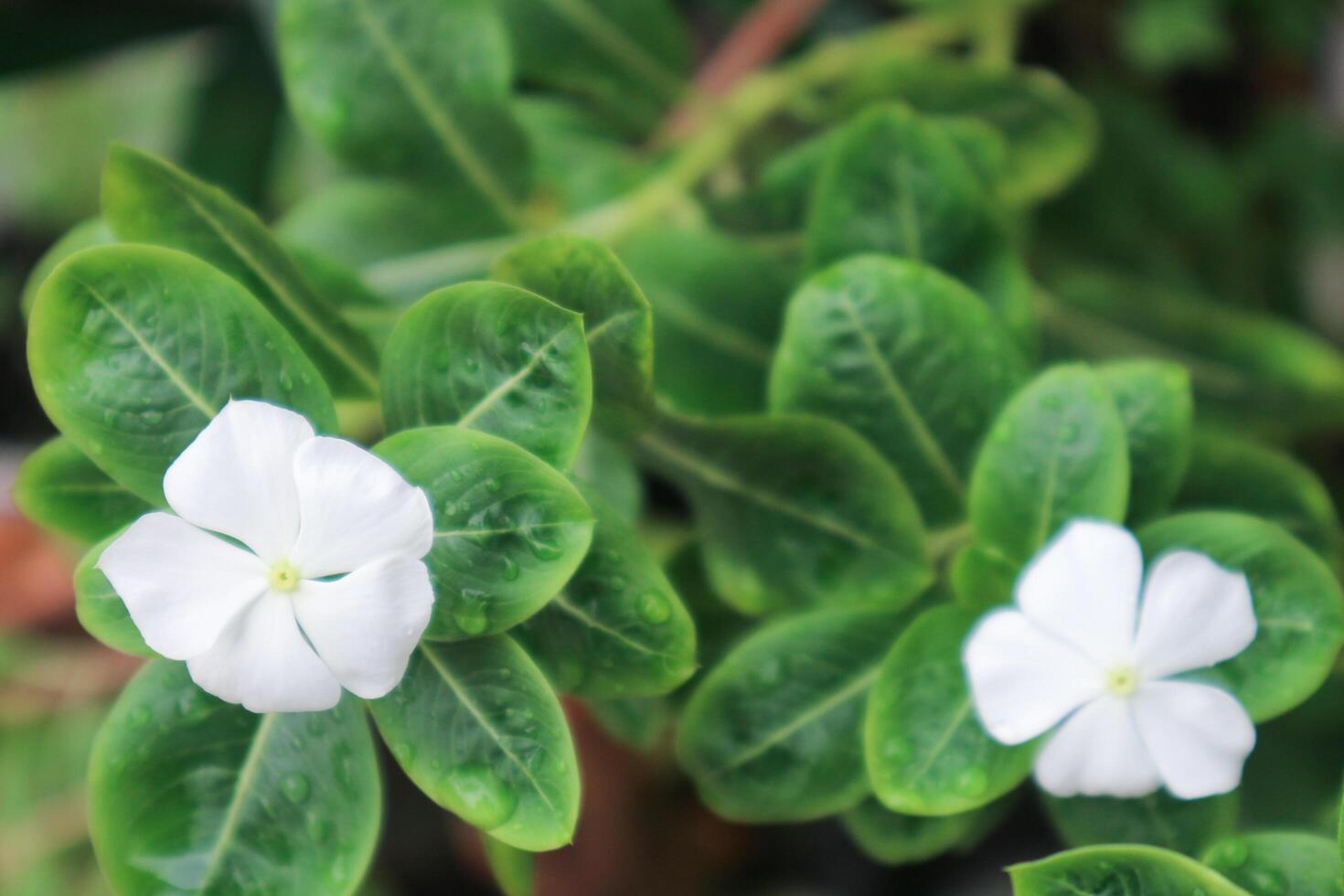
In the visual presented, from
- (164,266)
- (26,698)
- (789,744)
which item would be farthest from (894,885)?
(164,266)

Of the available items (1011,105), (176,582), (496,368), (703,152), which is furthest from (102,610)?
(1011,105)

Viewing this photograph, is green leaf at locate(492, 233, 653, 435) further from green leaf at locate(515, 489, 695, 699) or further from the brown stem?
the brown stem

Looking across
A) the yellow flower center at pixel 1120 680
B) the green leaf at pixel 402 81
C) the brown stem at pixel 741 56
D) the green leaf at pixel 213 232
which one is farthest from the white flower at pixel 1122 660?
the brown stem at pixel 741 56

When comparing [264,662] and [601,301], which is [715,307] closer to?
[601,301]

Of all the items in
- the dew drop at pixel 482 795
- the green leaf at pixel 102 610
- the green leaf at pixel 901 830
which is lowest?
the green leaf at pixel 901 830

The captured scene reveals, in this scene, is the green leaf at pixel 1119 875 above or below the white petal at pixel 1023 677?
below

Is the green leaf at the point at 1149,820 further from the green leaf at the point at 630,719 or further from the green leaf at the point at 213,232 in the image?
the green leaf at the point at 213,232

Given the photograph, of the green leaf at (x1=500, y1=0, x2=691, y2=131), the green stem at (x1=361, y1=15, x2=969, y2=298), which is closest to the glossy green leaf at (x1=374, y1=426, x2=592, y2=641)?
the green stem at (x1=361, y1=15, x2=969, y2=298)
